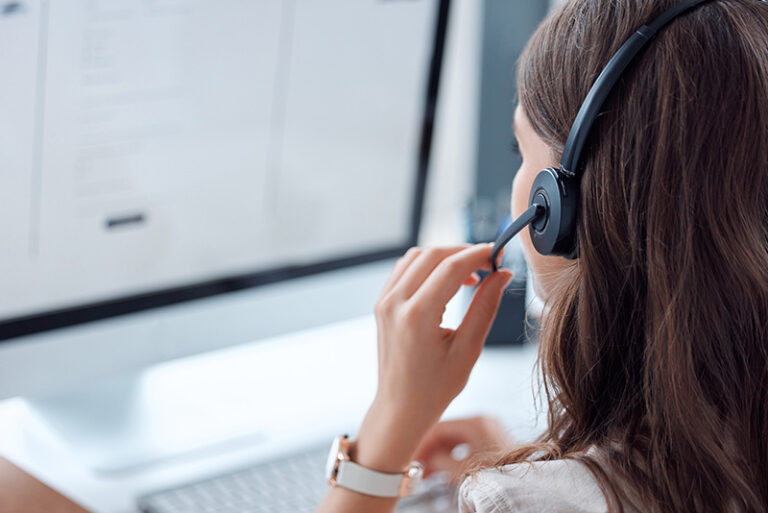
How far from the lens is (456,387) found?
1.95 ft

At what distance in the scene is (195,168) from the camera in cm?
70

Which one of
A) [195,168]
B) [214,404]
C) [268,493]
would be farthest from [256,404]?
[195,168]

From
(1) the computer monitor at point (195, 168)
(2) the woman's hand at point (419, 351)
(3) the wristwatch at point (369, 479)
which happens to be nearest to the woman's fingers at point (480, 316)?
(2) the woman's hand at point (419, 351)

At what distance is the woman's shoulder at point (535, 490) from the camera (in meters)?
0.44

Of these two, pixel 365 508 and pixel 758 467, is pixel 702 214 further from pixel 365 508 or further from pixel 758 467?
pixel 365 508

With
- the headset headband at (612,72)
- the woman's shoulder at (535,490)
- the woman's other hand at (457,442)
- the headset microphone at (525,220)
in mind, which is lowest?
the woman's other hand at (457,442)

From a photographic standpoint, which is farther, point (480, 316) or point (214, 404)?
point (214, 404)

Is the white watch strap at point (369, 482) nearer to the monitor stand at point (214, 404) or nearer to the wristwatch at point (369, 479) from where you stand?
the wristwatch at point (369, 479)

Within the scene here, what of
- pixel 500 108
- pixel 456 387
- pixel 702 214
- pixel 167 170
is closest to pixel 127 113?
pixel 167 170

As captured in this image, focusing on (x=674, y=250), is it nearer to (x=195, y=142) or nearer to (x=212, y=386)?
(x=195, y=142)

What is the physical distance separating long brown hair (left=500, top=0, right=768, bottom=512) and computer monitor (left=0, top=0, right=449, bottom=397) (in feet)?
0.96

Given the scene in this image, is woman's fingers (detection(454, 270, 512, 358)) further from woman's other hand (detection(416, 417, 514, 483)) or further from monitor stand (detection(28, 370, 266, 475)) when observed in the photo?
monitor stand (detection(28, 370, 266, 475))

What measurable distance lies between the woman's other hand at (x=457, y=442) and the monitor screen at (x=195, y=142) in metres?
0.20

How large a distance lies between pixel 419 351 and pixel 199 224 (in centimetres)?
25
